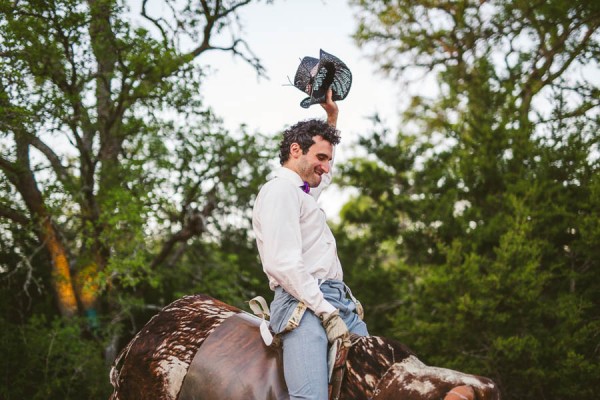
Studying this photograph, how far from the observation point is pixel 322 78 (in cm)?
356

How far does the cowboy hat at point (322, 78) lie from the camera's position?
11.6ft

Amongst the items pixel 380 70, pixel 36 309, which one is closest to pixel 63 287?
pixel 36 309

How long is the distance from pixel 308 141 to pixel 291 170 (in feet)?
0.64

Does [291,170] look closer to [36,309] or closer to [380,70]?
[36,309]

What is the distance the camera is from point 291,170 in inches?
120

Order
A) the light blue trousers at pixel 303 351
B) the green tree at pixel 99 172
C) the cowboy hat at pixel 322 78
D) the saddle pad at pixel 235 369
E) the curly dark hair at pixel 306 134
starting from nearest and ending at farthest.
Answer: the light blue trousers at pixel 303 351
the saddle pad at pixel 235 369
the curly dark hair at pixel 306 134
the cowboy hat at pixel 322 78
the green tree at pixel 99 172

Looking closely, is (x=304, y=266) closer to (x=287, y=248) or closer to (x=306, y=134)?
(x=287, y=248)

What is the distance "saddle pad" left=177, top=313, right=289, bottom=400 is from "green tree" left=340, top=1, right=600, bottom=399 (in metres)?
5.29

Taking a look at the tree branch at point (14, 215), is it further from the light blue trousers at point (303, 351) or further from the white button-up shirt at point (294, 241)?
the light blue trousers at point (303, 351)

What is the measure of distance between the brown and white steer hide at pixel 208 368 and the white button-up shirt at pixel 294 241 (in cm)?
39

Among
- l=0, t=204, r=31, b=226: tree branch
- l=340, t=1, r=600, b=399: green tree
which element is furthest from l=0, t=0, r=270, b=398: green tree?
l=340, t=1, r=600, b=399: green tree

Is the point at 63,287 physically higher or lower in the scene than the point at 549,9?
lower

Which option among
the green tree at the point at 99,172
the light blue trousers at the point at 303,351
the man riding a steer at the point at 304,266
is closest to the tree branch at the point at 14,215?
the green tree at the point at 99,172

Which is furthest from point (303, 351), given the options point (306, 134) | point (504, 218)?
point (504, 218)
